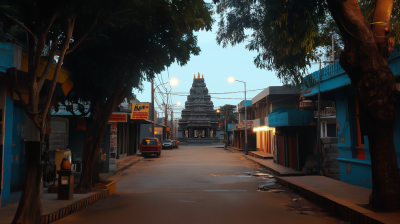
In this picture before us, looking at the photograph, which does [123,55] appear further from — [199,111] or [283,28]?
[199,111]

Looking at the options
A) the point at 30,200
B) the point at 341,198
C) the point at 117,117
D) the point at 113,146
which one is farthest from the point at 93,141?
the point at 341,198

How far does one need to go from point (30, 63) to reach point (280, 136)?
18.5 metres

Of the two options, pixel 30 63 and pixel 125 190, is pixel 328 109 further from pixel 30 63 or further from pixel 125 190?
pixel 30 63

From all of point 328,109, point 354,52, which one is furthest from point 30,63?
point 328,109

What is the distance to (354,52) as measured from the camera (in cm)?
764

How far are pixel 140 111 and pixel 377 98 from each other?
67.9ft

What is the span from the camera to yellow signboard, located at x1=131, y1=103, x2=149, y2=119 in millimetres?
25961

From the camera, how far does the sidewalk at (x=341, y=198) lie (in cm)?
685

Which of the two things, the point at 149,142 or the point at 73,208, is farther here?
the point at 149,142

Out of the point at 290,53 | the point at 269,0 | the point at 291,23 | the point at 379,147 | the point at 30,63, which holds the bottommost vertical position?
the point at 379,147

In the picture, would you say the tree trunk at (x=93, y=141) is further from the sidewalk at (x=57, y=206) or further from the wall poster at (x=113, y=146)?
the wall poster at (x=113, y=146)

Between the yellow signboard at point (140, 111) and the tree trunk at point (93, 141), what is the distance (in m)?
14.1

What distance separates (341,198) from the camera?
349 inches

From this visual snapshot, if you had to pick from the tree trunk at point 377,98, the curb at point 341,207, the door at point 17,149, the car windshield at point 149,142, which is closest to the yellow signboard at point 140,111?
the car windshield at point 149,142
